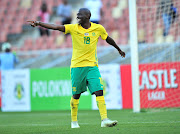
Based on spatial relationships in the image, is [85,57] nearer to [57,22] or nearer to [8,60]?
[8,60]

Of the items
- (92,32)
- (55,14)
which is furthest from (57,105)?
(55,14)

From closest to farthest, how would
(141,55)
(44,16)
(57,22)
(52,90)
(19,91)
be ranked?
1. (141,55)
2. (52,90)
3. (19,91)
4. (44,16)
5. (57,22)

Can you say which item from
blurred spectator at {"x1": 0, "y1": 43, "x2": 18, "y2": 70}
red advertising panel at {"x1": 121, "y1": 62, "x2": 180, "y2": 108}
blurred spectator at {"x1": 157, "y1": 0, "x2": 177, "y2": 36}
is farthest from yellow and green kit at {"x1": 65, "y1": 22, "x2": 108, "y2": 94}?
blurred spectator at {"x1": 0, "y1": 43, "x2": 18, "y2": 70}

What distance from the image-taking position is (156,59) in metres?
12.2

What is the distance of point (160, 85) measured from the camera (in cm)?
1145

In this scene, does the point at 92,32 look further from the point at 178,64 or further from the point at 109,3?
the point at 109,3

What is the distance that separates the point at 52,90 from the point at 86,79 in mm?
6230

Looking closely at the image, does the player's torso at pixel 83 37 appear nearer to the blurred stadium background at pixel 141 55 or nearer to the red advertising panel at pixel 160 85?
the blurred stadium background at pixel 141 55

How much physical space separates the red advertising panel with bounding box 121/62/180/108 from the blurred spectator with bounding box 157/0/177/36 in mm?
1269

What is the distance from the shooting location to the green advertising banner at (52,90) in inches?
494

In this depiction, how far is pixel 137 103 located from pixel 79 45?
3.93 metres

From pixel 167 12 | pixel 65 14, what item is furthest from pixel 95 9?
pixel 167 12

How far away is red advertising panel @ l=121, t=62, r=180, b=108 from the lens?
11.3 meters

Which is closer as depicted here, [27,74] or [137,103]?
[137,103]
